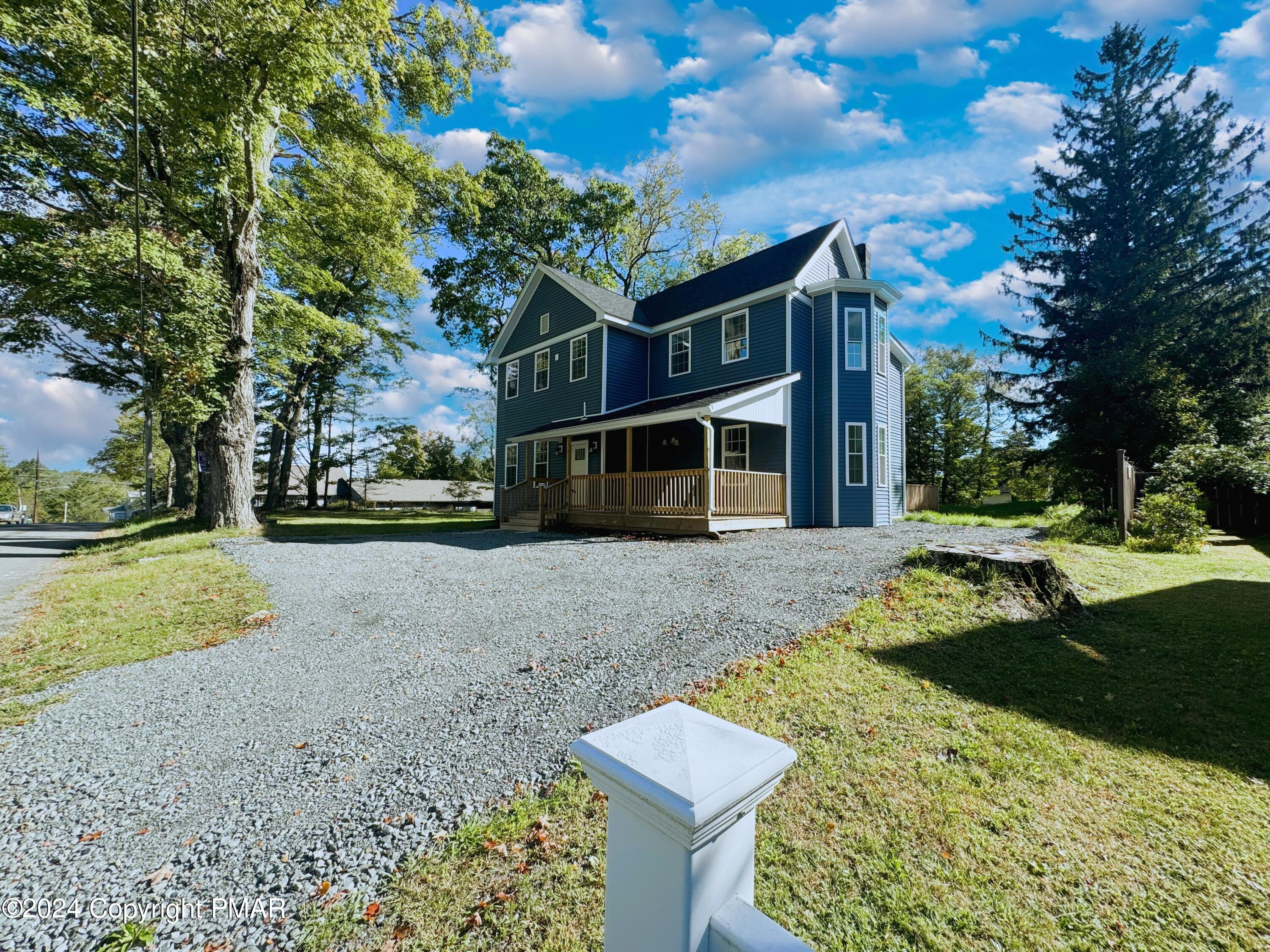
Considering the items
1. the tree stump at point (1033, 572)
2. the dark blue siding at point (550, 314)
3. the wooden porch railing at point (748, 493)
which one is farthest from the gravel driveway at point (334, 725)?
the dark blue siding at point (550, 314)

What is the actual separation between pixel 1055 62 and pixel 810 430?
8.50m

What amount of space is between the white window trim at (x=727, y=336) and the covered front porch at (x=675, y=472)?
1.72 metres

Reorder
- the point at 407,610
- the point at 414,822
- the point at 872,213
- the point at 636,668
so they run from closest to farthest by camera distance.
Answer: the point at 414,822, the point at 636,668, the point at 407,610, the point at 872,213

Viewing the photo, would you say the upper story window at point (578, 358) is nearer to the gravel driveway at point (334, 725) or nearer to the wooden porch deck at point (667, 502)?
the wooden porch deck at point (667, 502)

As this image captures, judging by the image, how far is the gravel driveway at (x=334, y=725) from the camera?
7.25ft

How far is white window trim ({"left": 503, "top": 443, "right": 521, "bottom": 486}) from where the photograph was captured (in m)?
19.8

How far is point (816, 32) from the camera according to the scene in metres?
8.09

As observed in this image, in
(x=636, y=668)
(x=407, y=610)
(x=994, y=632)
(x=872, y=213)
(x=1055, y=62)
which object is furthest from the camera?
(x=872, y=213)

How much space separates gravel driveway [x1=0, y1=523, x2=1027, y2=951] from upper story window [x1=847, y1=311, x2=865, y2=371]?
28.4ft

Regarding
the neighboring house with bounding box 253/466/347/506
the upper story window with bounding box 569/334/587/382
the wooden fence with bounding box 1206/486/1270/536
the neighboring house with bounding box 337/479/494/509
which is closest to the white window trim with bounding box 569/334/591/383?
the upper story window with bounding box 569/334/587/382

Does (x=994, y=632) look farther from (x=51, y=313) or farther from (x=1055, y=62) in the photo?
(x=51, y=313)

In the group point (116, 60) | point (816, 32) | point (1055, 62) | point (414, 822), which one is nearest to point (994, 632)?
point (414, 822)

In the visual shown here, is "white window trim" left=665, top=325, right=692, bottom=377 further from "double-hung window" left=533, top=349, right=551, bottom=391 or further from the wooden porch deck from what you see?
"double-hung window" left=533, top=349, right=551, bottom=391

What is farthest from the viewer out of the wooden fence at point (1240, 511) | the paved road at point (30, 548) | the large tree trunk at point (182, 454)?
the large tree trunk at point (182, 454)
